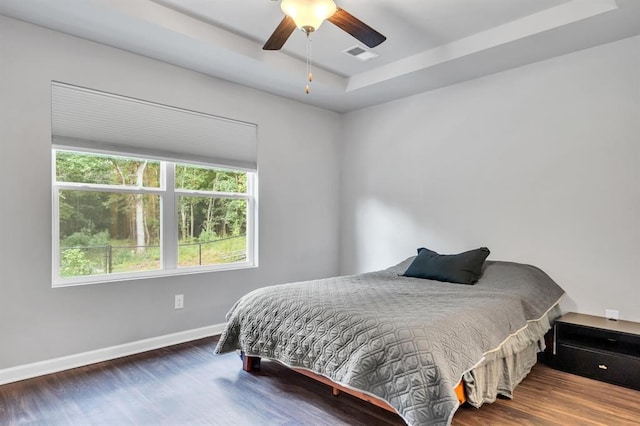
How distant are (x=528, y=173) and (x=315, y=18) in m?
2.40

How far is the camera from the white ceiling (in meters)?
2.65

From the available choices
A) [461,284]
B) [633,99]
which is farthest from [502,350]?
[633,99]

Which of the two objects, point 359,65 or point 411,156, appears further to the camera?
point 411,156

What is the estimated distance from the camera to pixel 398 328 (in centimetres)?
196

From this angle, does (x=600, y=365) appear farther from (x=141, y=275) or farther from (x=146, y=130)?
(x=146, y=130)

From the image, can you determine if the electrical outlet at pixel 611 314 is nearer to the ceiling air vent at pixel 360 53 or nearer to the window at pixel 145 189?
the ceiling air vent at pixel 360 53

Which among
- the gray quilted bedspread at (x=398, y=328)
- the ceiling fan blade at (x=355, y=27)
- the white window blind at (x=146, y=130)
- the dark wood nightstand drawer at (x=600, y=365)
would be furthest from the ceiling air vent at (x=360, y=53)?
the dark wood nightstand drawer at (x=600, y=365)

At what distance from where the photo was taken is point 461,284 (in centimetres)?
309

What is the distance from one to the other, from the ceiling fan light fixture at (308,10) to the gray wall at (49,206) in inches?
68.4

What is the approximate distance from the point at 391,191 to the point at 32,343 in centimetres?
361

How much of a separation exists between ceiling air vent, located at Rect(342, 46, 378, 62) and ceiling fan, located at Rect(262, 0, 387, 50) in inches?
36.4

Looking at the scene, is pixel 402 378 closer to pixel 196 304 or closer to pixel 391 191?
pixel 196 304

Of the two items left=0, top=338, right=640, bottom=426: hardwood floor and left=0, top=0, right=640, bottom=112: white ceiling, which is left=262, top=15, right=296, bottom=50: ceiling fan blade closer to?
left=0, top=0, right=640, bottom=112: white ceiling

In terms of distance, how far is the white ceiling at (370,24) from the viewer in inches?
104
